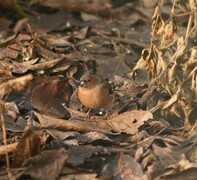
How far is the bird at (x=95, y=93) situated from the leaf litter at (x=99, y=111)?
9cm

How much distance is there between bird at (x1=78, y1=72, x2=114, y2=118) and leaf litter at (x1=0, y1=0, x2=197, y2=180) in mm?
86

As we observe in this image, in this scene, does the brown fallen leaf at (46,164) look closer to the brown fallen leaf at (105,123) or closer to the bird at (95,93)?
the brown fallen leaf at (105,123)

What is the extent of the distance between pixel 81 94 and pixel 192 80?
1206 mm

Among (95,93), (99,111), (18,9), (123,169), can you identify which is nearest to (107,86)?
(95,93)

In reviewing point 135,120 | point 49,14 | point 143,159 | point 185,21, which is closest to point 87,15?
point 49,14

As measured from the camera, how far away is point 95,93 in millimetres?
6004

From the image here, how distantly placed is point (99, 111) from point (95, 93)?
0.62 feet

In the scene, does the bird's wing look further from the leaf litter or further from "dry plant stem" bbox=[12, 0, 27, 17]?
"dry plant stem" bbox=[12, 0, 27, 17]

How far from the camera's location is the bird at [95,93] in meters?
5.81

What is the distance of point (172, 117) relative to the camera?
217 inches

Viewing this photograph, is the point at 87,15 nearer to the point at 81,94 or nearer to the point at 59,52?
the point at 59,52

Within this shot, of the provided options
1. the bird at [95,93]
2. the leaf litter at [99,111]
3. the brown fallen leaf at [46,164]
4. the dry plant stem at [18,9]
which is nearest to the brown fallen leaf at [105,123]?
the leaf litter at [99,111]

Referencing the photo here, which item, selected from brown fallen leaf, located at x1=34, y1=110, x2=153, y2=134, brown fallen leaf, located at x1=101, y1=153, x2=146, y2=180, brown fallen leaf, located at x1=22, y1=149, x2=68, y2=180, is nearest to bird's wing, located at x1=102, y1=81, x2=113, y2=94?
brown fallen leaf, located at x1=34, y1=110, x2=153, y2=134

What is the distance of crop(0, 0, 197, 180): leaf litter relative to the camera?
14.6 ft
